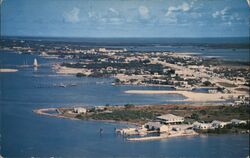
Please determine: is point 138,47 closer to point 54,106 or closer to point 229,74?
point 229,74

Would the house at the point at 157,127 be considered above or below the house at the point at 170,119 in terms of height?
below

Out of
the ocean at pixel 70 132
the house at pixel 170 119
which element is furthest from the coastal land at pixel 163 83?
the ocean at pixel 70 132

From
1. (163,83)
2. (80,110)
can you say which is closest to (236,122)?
(163,83)

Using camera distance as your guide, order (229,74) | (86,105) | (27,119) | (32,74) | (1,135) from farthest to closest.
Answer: (32,74), (229,74), (86,105), (27,119), (1,135)

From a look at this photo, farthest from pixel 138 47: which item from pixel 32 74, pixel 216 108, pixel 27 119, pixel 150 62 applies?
pixel 27 119

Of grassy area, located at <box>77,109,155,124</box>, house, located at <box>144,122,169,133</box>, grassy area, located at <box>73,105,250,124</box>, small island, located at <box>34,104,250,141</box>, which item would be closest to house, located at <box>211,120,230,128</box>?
small island, located at <box>34,104,250,141</box>

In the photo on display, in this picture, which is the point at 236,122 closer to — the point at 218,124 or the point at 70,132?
the point at 218,124

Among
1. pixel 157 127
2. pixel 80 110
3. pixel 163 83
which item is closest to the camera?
pixel 157 127

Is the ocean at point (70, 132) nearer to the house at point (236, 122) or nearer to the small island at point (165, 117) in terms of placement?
the small island at point (165, 117)
